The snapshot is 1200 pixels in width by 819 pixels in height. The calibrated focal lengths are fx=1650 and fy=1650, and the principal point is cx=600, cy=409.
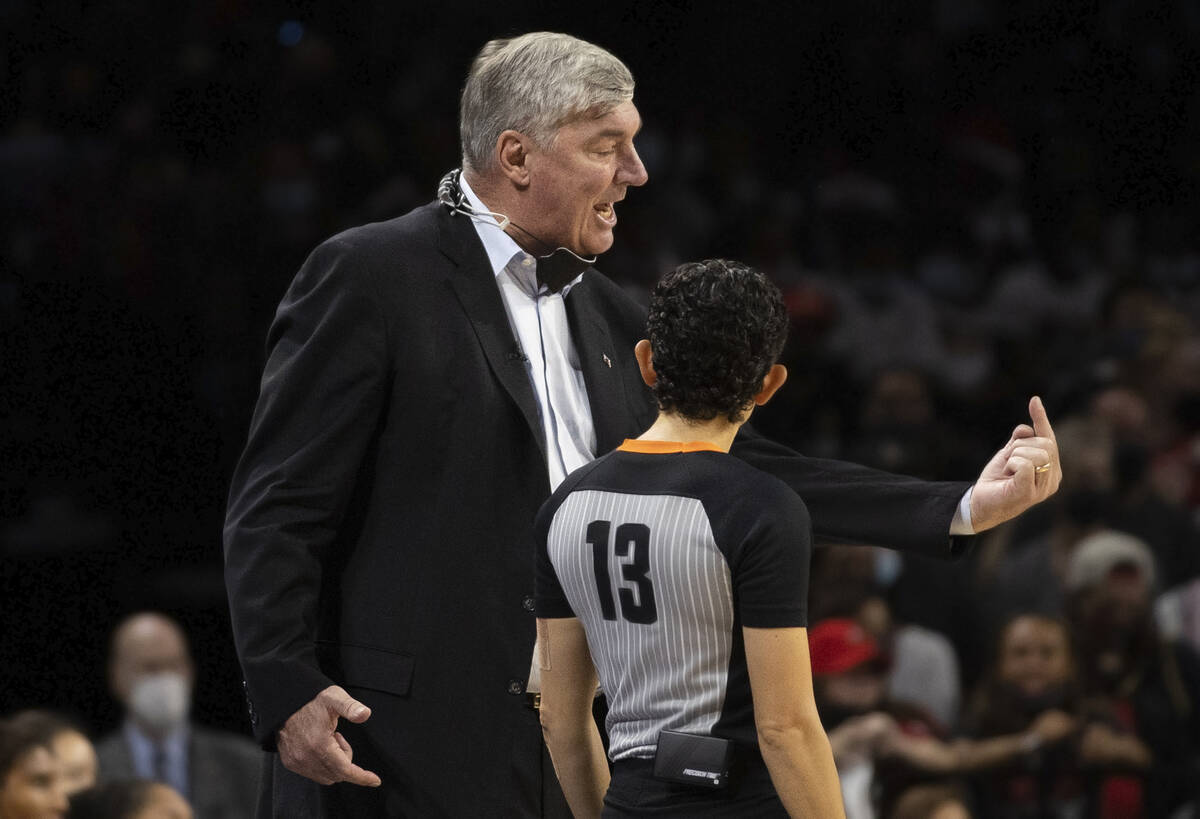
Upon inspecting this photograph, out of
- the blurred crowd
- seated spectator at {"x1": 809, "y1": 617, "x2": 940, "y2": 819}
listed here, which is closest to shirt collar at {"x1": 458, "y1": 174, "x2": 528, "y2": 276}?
the blurred crowd

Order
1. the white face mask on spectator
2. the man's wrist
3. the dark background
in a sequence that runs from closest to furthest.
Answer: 1. the man's wrist
2. the white face mask on spectator
3. the dark background

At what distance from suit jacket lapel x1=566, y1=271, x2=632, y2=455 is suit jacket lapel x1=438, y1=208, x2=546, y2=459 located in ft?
0.38

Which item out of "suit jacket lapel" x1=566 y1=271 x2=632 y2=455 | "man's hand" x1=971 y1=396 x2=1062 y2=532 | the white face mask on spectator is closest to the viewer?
"man's hand" x1=971 y1=396 x2=1062 y2=532

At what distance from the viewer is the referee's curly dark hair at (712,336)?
1.88 m

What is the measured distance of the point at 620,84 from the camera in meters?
2.37

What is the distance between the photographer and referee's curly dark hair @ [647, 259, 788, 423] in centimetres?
188

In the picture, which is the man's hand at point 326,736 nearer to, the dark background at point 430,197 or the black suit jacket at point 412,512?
the black suit jacket at point 412,512

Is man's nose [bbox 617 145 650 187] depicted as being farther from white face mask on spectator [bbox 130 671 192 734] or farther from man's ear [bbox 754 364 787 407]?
white face mask on spectator [bbox 130 671 192 734]

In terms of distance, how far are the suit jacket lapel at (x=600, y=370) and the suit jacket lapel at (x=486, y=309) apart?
0.38ft

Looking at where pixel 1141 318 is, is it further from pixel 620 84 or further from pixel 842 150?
pixel 620 84

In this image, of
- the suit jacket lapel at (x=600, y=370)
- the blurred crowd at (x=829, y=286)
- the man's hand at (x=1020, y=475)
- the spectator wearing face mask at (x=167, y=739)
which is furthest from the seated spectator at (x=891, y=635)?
the man's hand at (x=1020, y=475)

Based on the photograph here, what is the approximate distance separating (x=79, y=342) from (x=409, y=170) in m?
1.68

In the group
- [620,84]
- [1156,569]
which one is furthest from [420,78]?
[620,84]

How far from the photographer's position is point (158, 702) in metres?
4.71
